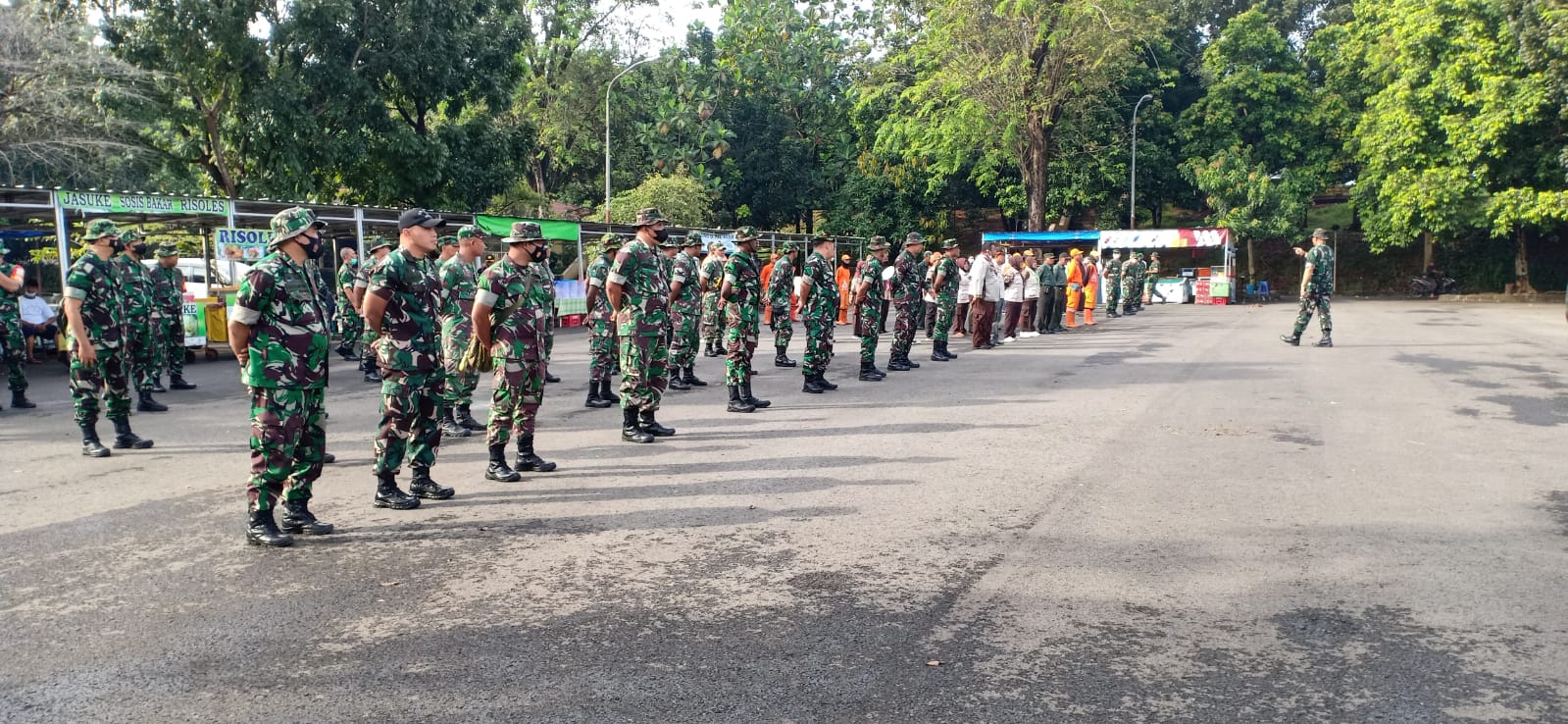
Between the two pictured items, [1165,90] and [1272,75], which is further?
[1165,90]

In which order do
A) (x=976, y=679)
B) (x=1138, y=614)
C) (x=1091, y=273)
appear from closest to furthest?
(x=976, y=679) < (x=1138, y=614) < (x=1091, y=273)

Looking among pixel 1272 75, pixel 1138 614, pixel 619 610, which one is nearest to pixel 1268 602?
pixel 1138 614

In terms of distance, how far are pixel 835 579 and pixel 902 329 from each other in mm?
9223

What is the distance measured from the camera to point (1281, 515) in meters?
6.01

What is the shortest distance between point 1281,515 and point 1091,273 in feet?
60.1

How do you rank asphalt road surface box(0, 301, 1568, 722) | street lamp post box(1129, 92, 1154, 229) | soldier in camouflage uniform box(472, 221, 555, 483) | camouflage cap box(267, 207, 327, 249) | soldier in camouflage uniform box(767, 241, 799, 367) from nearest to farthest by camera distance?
asphalt road surface box(0, 301, 1568, 722)
camouflage cap box(267, 207, 327, 249)
soldier in camouflage uniform box(472, 221, 555, 483)
soldier in camouflage uniform box(767, 241, 799, 367)
street lamp post box(1129, 92, 1154, 229)

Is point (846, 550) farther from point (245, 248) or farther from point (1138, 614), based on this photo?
point (245, 248)

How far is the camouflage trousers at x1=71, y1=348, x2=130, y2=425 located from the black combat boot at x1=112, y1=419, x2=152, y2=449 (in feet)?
0.23

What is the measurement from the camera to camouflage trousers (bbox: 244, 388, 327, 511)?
17.6 feet

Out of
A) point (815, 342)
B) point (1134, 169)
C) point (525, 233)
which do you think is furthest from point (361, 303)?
point (1134, 169)

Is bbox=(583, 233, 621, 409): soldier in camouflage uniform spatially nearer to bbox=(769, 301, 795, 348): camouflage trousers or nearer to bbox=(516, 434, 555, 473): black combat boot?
bbox=(769, 301, 795, 348): camouflage trousers

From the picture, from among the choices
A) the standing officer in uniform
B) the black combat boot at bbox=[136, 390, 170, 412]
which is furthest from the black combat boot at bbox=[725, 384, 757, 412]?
the standing officer in uniform

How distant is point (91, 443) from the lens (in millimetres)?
8266

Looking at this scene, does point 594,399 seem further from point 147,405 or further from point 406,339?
point 406,339
